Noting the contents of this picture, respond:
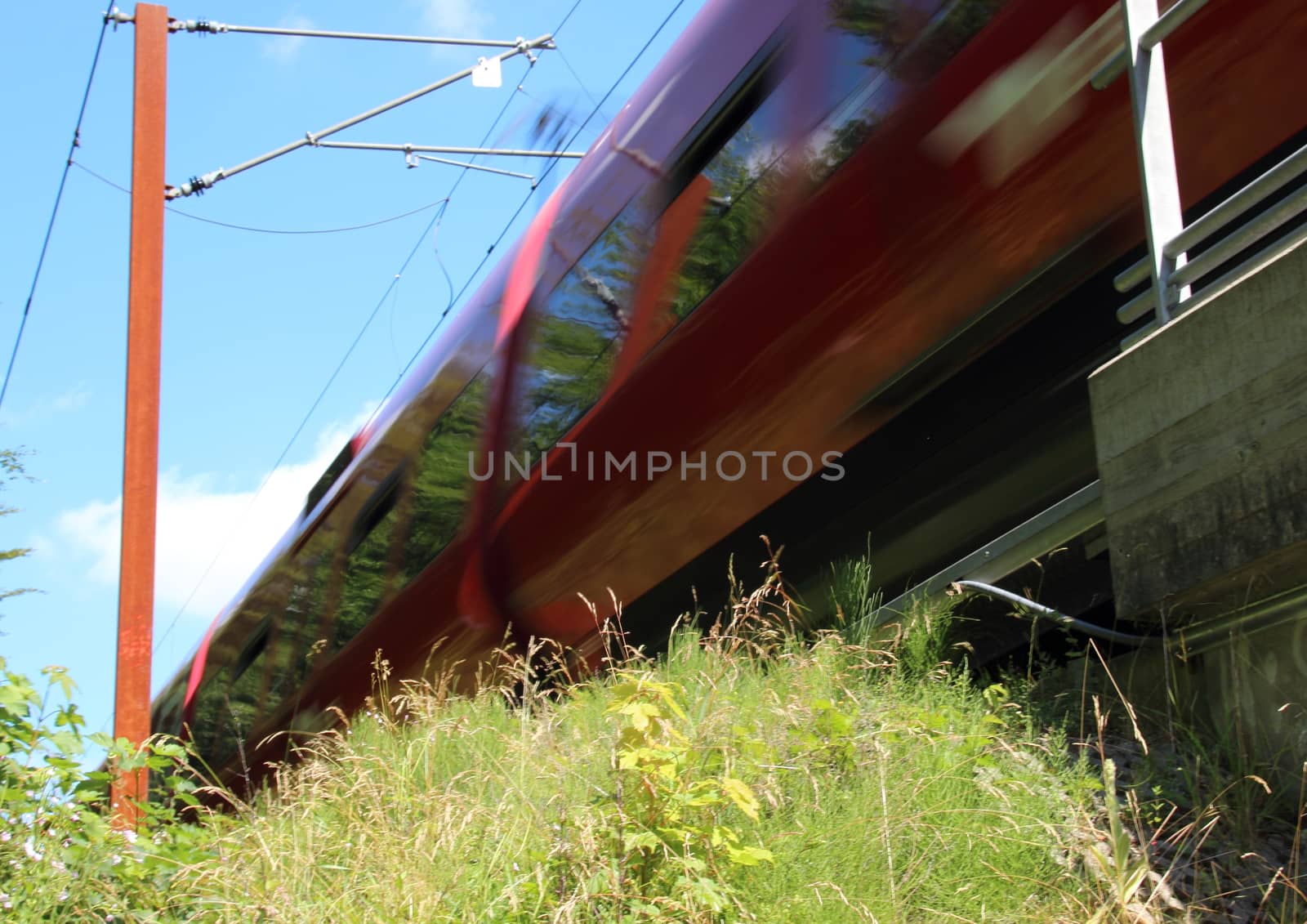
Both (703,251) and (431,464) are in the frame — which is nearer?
(703,251)

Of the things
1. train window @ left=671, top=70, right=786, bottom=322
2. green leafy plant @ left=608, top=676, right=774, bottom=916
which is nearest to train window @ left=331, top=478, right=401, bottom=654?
train window @ left=671, top=70, right=786, bottom=322

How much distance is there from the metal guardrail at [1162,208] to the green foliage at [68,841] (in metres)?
2.93

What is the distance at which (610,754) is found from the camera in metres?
3.53

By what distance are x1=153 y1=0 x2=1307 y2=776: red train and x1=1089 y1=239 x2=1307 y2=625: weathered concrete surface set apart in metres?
0.87

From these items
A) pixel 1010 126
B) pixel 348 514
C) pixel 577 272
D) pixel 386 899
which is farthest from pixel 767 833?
pixel 348 514

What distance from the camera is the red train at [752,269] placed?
155 inches

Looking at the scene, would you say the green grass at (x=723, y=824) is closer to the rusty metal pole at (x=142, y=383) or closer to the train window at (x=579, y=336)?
the train window at (x=579, y=336)

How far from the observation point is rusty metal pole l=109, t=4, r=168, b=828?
623 cm

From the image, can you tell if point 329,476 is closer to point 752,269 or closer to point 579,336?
point 579,336

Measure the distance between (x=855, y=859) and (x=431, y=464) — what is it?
14.2 ft

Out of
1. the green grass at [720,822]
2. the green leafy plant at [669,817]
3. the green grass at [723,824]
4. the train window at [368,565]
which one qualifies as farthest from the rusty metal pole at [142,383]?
the green leafy plant at [669,817]

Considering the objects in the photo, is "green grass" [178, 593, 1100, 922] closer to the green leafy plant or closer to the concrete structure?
the green leafy plant

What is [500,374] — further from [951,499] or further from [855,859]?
[855,859]

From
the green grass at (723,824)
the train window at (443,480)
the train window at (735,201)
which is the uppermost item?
the train window at (735,201)
